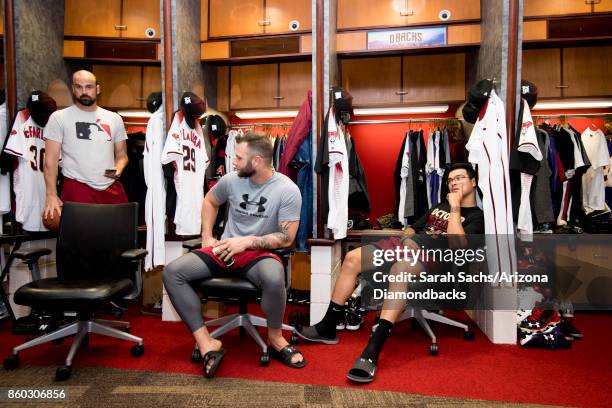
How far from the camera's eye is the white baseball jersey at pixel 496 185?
2467 mm

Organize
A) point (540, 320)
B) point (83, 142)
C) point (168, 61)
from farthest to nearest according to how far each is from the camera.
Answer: point (168, 61)
point (83, 142)
point (540, 320)

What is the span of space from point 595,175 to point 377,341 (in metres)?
2.74

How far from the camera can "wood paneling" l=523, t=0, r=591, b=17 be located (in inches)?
148

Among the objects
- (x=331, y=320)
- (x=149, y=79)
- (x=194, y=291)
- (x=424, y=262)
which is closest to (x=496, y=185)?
(x=424, y=262)

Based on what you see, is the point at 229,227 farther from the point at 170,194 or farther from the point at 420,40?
the point at 420,40

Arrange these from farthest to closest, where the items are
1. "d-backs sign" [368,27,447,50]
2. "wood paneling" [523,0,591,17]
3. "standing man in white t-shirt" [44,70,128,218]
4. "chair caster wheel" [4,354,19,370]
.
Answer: "d-backs sign" [368,27,447,50] → "wood paneling" [523,0,591,17] → "standing man in white t-shirt" [44,70,128,218] → "chair caster wheel" [4,354,19,370]

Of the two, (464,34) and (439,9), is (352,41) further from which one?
(464,34)

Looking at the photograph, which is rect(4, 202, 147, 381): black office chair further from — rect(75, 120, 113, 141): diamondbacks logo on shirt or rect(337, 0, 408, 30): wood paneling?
rect(337, 0, 408, 30): wood paneling

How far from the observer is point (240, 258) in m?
2.22

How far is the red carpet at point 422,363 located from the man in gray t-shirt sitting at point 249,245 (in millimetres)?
177

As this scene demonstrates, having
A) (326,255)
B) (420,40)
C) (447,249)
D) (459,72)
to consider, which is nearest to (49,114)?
(326,255)

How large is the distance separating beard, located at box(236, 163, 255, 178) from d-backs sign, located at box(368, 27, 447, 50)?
228 cm

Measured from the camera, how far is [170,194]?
2.93m

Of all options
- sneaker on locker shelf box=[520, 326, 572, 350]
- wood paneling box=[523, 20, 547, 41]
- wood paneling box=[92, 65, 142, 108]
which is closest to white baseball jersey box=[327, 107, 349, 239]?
sneaker on locker shelf box=[520, 326, 572, 350]
